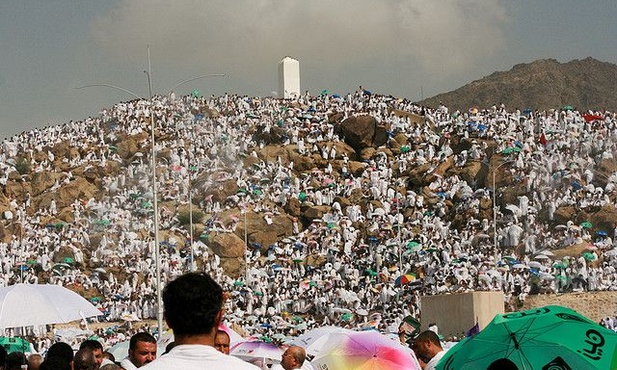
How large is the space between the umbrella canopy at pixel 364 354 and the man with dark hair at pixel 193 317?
6883mm

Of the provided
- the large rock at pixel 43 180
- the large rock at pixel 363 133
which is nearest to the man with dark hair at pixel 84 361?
the large rock at pixel 43 180

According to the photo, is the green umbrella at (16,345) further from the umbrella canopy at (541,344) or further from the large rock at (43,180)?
the large rock at (43,180)

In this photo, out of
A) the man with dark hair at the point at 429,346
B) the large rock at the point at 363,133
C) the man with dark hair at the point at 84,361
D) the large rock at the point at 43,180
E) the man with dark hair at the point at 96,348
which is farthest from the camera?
the large rock at the point at 363,133

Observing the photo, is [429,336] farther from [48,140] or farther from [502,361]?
[48,140]

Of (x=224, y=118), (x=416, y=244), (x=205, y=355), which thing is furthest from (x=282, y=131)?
(x=205, y=355)

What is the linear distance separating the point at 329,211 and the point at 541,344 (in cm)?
5571

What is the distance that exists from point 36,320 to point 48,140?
6259cm

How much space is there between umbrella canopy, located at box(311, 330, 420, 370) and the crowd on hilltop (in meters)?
31.2

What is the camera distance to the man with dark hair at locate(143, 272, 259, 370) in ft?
16.2

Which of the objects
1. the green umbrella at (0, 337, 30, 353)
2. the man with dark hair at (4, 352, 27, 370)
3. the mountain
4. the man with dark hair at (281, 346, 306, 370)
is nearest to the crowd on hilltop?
the green umbrella at (0, 337, 30, 353)

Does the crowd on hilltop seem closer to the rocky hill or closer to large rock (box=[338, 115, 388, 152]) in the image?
the rocky hill

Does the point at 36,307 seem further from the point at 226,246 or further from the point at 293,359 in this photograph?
the point at 226,246

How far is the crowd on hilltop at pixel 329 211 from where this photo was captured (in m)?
50.9

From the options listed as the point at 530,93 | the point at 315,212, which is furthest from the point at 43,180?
the point at 530,93
